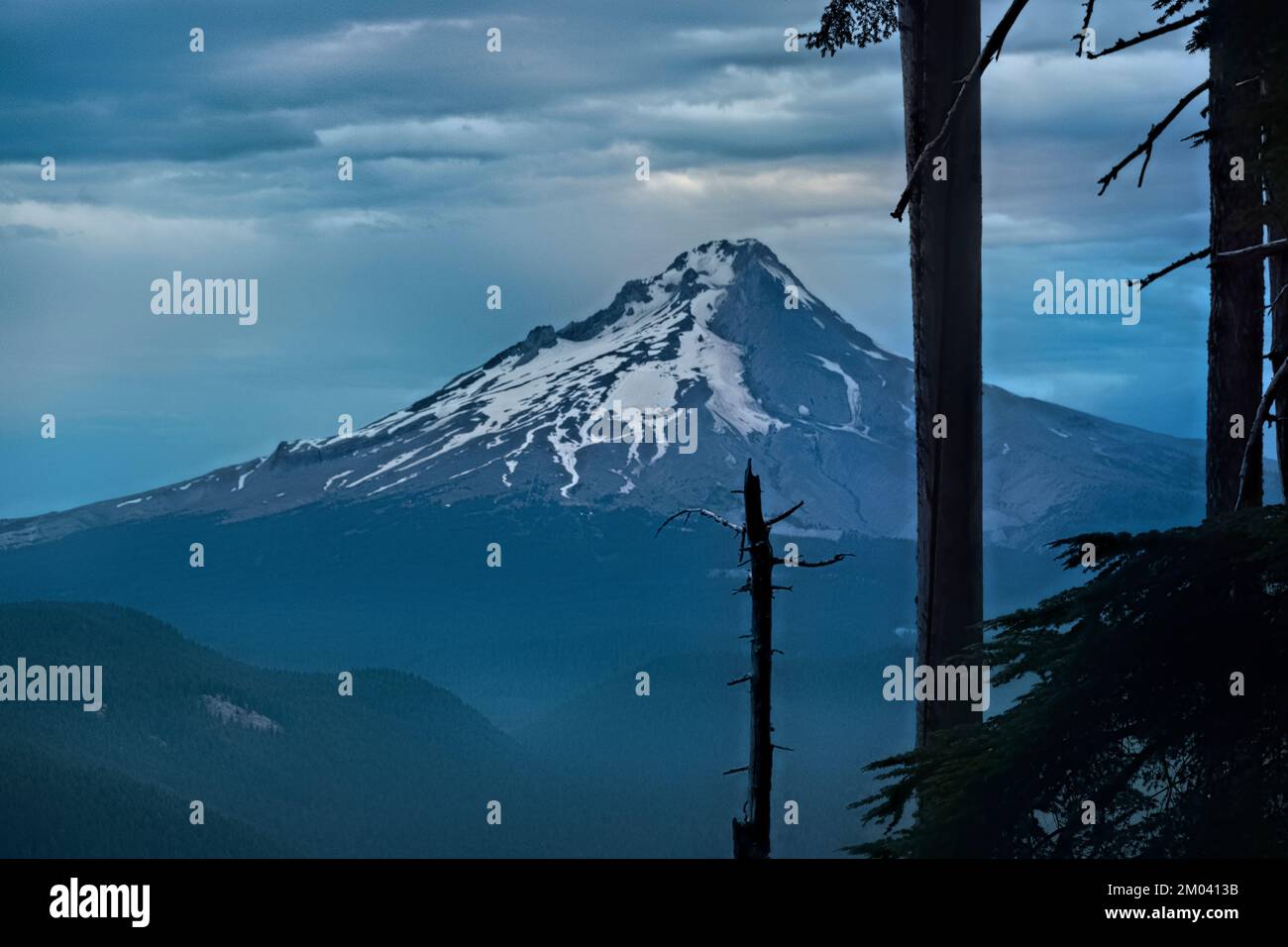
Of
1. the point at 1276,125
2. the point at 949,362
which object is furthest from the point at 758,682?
Result: the point at 1276,125

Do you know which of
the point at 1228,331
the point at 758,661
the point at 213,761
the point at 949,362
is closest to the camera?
the point at 949,362

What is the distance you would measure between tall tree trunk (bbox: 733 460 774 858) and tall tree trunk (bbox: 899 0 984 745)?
1227 mm

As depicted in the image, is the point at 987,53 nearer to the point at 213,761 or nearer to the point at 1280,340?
the point at 1280,340

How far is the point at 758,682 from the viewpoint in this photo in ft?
37.6

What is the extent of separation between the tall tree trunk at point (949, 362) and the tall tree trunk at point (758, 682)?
123 centimetres

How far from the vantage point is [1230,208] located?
1412cm

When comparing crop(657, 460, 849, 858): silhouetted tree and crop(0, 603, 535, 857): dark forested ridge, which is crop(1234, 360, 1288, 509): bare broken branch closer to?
crop(657, 460, 849, 858): silhouetted tree

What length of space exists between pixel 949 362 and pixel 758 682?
2869 millimetres

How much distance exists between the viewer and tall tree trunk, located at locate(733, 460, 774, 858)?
11.3 m

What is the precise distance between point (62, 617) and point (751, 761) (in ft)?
593

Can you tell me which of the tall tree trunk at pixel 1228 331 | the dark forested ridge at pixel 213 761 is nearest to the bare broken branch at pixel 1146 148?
the tall tree trunk at pixel 1228 331

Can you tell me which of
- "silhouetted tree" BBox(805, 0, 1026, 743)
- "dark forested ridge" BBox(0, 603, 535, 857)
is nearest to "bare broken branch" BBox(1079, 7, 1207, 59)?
"silhouetted tree" BBox(805, 0, 1026, 743)

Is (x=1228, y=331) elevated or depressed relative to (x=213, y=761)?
elevated

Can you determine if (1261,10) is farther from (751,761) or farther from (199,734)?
(199,734)
